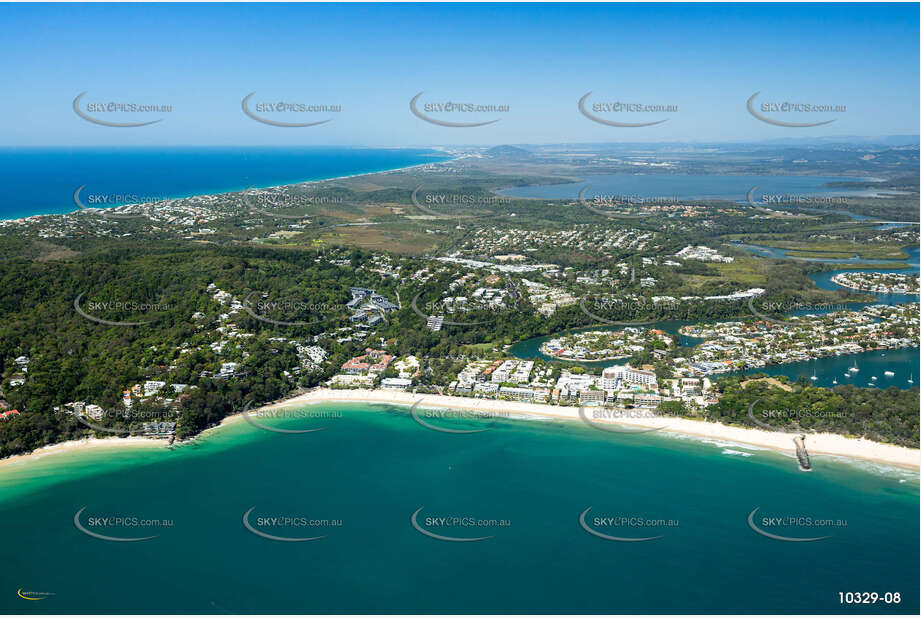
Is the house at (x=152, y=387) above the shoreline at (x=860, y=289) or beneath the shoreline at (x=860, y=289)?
beneath

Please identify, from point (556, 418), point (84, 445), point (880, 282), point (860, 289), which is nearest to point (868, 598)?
point (556, 418)

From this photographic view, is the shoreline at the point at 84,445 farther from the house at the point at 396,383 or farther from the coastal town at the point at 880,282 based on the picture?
the coastal town at the point at 880,282

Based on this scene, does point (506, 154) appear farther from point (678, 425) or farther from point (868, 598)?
point (868, 598)

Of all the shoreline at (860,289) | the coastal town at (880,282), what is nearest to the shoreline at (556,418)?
the shoreline at (860,289)

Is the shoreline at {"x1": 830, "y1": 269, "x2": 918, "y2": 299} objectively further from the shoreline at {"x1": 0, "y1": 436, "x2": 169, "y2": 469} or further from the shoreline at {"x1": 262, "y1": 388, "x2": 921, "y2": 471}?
the shoreline at {"x1": 0, "y1": 436, "x2": 169, "y2": 469}

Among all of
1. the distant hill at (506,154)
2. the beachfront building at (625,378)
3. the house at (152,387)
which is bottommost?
the beachfront building at (625,378)

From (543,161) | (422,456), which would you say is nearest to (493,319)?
(422,456)
